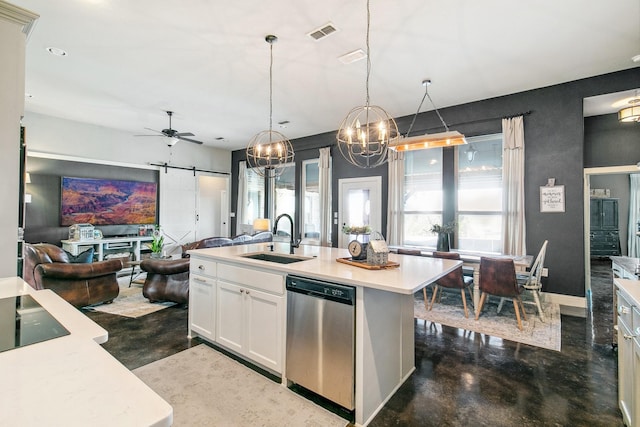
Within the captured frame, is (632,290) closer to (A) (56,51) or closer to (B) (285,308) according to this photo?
(B) (285,308)

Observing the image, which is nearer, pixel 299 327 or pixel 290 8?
pixel 299 327

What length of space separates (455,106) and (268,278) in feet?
15.4

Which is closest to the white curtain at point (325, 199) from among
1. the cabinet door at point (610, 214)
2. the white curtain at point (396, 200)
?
the white curtain at point (396, 200)

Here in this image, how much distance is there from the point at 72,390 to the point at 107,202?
7193mm

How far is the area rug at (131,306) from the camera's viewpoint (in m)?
4.02

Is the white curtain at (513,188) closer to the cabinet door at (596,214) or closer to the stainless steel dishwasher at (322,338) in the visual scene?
the stainless steel dishwasher at (322,338)

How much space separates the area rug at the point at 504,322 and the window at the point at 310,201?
3.43m

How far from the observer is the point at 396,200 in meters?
5.79

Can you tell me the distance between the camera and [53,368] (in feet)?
2.61

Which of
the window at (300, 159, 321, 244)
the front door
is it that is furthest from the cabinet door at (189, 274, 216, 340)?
the window at (300, 159, 321, 244)

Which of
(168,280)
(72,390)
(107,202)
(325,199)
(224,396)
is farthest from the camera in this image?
(325,199)

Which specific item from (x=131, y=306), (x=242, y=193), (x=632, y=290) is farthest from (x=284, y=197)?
(x=632, y=290)

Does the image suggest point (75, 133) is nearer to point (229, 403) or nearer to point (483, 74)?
point (229, 403)

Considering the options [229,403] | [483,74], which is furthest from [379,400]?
[483,74]
